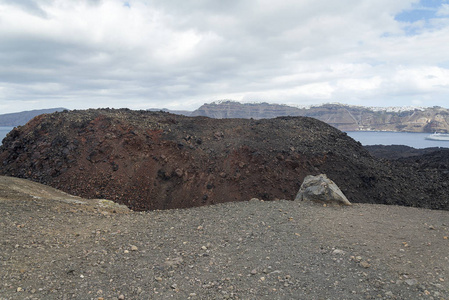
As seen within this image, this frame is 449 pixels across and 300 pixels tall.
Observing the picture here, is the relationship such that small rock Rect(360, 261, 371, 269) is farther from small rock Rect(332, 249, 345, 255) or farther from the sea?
the sea

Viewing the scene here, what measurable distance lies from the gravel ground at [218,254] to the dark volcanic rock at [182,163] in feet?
17.3

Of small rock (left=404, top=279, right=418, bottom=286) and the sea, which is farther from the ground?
small rock (left=404, top=279, right=418, bottom=286)

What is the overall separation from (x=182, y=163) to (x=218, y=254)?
30.8 feet

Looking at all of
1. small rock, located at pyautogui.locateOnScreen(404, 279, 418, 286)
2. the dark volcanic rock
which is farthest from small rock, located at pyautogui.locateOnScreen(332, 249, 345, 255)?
the dark volcanic rock

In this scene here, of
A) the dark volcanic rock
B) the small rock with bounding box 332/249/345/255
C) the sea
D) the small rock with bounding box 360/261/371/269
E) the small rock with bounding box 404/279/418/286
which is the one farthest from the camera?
the sea

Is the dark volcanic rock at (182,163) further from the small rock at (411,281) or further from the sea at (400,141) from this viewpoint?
the sea at (400,141)

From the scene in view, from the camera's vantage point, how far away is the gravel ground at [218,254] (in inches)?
177

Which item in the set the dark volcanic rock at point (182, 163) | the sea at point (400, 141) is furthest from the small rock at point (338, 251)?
the sea at point (400, 141)

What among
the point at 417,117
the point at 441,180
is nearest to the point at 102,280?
the point at 441,180

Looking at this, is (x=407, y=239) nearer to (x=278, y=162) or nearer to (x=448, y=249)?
(x=448, y=249)

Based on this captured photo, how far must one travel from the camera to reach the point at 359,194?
15.0 meters

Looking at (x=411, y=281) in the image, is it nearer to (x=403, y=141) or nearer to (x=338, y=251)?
(x=338, y=251)

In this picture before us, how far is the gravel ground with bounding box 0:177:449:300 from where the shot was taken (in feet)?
14.8

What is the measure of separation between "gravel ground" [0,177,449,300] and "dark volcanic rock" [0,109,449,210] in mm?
5284
